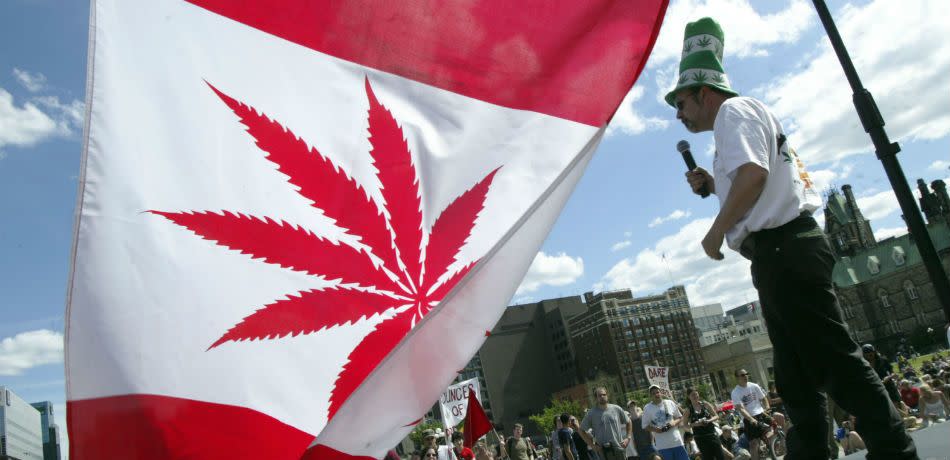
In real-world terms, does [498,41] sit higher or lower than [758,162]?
higher

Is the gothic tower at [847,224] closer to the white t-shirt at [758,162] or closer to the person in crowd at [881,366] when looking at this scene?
the person in crowd at [881,366]

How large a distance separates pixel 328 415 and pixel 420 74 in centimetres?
115

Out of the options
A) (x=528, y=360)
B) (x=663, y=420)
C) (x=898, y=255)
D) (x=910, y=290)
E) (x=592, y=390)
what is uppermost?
(x=898, y=255)

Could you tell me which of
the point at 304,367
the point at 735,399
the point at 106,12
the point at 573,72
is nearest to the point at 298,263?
the point at 304,367

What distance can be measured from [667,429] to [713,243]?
340 inches

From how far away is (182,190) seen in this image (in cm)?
190

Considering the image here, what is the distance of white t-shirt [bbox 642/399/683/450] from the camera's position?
999cm

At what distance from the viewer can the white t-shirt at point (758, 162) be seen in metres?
2.07

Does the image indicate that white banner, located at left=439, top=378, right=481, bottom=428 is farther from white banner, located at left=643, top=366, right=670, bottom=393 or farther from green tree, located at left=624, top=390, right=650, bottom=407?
green tree, located at left=624, top=390, right=650, bottom=407

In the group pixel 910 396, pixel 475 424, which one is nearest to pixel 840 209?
pixel 910 396

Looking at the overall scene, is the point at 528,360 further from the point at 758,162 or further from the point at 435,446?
the point at 758,162

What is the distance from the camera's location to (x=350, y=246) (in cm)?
201

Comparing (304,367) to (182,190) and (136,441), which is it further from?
(182,190)

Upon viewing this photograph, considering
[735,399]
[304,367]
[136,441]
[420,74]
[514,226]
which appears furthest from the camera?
[735,399]
